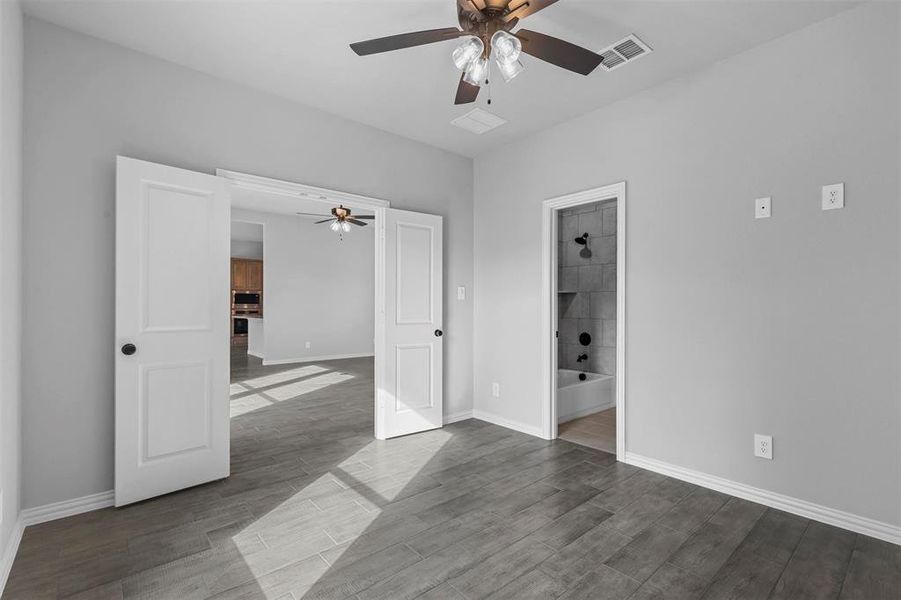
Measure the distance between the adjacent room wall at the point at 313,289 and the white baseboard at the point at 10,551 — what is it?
20.7 ft

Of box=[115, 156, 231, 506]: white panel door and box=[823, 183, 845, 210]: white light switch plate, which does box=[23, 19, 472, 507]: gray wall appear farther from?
box=[823, 183, 845, 210]: white light switch plate

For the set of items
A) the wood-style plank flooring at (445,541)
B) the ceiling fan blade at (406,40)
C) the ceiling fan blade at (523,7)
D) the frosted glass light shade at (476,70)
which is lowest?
the wood-style plank flooring at (445,541)

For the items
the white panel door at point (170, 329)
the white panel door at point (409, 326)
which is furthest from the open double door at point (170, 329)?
the white panel door at point (409, 326)

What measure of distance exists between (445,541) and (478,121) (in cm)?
329

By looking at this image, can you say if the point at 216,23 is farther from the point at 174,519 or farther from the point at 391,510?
the point at 391,510

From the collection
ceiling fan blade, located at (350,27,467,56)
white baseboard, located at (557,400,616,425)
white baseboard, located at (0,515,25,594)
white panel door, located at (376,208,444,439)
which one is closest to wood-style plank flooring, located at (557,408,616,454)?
white baseboard, located at (557,400,616,425)

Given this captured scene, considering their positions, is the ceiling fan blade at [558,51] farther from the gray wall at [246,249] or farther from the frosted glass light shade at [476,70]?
the gray wall at [246,249]

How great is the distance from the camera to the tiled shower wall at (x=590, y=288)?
18.8 feet

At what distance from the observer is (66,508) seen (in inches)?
103

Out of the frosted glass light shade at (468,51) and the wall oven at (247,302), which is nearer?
the frosted glass light shade at (468,51)

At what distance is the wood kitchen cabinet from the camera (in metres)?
11.8

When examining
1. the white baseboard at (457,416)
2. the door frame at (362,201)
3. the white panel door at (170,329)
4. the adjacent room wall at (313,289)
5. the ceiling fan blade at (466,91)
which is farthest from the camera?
the adjacent room wall at (313,289)

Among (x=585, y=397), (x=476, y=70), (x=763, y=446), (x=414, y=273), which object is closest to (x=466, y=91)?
(x=476, y=70)

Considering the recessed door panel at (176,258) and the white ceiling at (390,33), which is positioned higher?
the white ceiling at (390,33)
